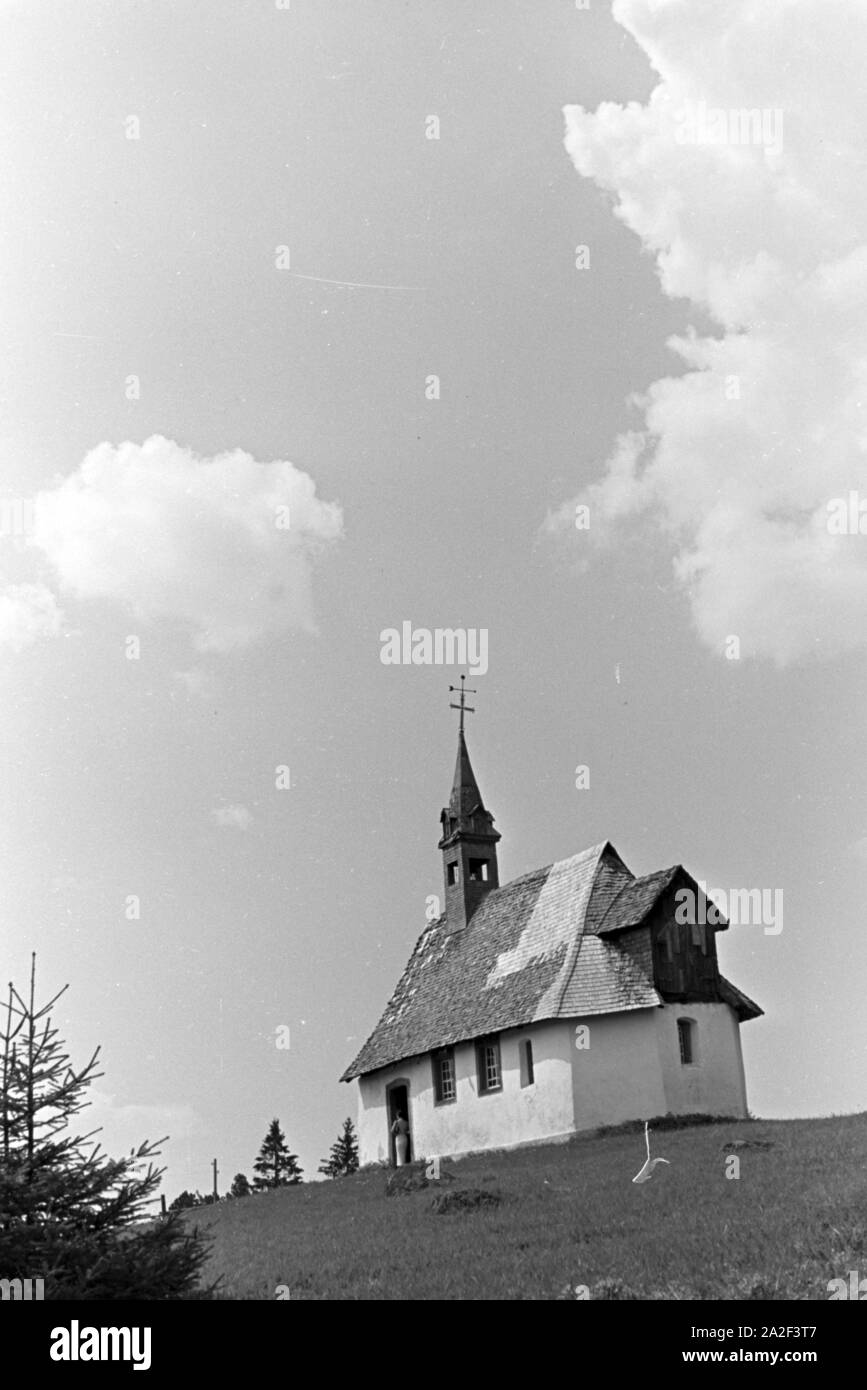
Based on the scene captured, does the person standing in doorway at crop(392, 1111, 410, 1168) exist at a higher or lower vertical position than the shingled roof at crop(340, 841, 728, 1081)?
lower

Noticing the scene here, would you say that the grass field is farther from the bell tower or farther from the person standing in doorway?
the bell tower

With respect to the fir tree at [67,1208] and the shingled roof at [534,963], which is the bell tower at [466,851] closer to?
the shingled roof at [534,963]

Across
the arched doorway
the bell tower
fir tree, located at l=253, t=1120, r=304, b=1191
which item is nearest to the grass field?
the arched doorway

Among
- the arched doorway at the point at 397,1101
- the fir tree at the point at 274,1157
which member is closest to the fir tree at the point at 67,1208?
the arched doorway at the point at 397,1101

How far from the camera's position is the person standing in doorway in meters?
36.2

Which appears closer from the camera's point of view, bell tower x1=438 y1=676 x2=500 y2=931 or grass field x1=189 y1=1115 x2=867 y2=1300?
grass field x1=189 y1=1115 x2=867 y2=1300

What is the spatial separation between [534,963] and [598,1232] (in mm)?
19691

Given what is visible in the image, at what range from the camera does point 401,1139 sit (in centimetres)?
3775

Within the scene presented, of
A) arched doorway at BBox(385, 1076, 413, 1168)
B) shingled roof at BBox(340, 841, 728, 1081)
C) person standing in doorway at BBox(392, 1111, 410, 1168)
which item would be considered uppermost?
shingled roof at BBox(340, 841, 728, 1081)

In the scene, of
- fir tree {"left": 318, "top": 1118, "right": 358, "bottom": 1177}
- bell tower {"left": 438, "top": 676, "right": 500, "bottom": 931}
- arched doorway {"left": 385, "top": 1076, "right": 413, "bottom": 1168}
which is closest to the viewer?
arched doorway {"left": 385, "top": 1076, "right": 413, "bottom": 1168}

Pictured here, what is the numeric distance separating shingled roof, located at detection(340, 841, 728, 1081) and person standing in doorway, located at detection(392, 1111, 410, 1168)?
2485 millimetres
